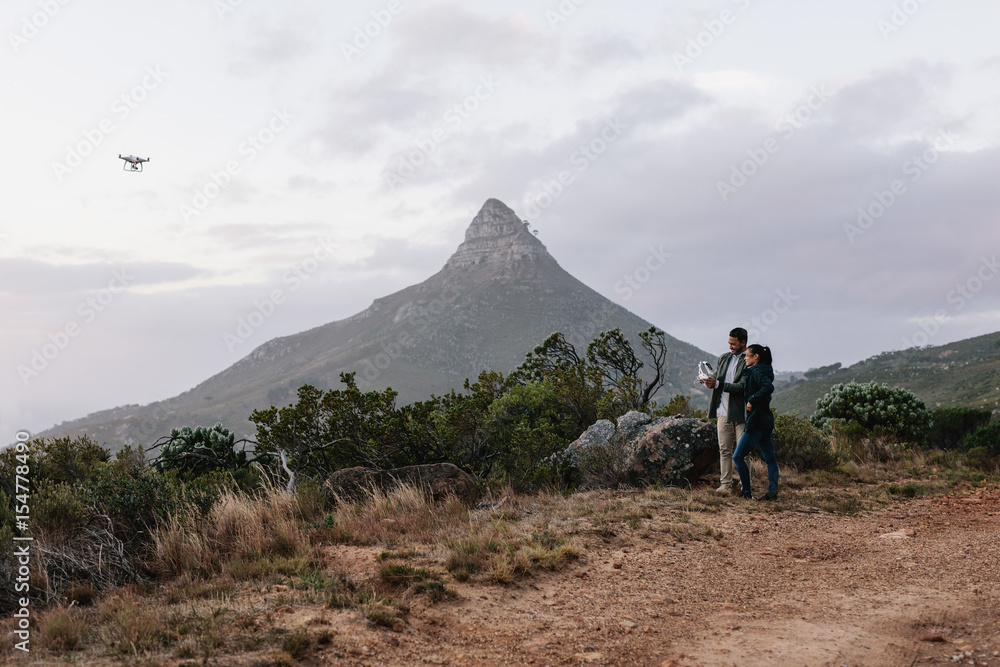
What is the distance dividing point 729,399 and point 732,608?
4.59m

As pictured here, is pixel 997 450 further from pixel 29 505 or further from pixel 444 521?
pixel 29 505

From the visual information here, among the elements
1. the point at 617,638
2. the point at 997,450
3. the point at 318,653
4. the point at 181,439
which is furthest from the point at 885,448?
the point at 181,439

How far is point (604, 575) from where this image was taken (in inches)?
228

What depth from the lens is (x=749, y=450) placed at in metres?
8.94

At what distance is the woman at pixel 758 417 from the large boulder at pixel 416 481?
3837 mm

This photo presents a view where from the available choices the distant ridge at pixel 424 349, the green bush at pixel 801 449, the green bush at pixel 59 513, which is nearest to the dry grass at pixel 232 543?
the green bush at pixel 59 513

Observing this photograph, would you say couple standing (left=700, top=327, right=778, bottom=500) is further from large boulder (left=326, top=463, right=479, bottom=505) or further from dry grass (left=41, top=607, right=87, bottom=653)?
dry grass (left=41, top=607, right=87, bottom=653)

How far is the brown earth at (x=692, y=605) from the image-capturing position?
4113mm

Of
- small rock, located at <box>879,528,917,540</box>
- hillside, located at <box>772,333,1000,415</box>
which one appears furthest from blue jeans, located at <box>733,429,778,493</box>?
hillside, located at <box>772,333,1000,415</box>

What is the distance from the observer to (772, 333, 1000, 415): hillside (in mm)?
44094

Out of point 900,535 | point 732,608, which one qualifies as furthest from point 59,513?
point 900,535

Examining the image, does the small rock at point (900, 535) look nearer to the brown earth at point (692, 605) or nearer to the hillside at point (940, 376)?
the brown earth at point (692, 605)

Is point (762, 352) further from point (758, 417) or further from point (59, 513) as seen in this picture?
point (59, 513)

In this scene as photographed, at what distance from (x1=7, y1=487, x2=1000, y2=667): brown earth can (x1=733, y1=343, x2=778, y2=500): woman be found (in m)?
1.26
